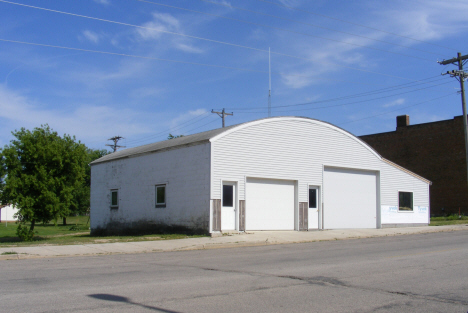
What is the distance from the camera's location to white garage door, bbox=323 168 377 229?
2508 cm

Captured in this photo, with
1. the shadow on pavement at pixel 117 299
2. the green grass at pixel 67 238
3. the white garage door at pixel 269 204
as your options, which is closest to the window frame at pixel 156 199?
the green grass at pixel 67 238

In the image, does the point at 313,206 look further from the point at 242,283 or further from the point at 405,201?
the point at 242,283

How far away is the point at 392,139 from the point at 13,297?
46.6 meters

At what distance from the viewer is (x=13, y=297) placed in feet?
25.0

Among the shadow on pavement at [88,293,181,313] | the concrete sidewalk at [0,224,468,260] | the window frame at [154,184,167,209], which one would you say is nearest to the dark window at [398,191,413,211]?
the concrete sidewalk at [0,224,468,260]

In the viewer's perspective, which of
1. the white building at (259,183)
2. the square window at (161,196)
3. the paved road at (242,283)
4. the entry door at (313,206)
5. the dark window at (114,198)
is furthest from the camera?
the dark window at (114,198)

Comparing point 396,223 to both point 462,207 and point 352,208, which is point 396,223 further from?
point 462,207

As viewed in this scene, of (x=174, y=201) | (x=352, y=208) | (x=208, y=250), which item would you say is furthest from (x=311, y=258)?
(x=352, y=208)

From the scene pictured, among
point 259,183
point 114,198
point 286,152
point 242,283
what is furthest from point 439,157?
point 242,283

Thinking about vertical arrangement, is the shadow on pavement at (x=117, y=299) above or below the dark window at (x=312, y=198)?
below

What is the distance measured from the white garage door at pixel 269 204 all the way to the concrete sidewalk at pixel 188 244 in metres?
0.76

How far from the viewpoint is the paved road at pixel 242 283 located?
7.09 meters

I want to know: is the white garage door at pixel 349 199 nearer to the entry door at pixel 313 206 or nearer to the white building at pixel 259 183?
the white building at pixel 259 183

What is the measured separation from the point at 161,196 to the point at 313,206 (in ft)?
26.6
